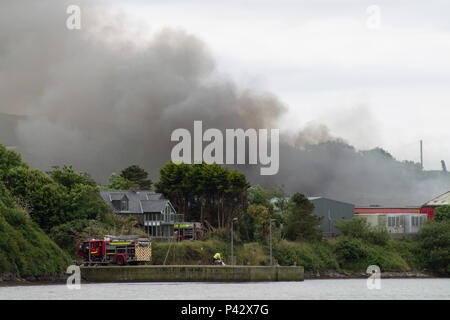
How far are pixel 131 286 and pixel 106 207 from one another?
3291 cm

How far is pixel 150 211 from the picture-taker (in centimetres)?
13550

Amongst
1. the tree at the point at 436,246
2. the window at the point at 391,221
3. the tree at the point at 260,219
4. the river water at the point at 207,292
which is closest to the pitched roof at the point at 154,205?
the tree at the point at 260,219

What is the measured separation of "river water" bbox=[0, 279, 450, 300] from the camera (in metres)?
77.9

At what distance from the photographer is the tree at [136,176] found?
182 meters

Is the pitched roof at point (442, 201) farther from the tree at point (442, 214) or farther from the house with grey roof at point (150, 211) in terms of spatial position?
the house with grey roof at point (150, 211)

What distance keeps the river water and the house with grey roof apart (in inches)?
1397

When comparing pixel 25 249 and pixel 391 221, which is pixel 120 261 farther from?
pixel 391 221

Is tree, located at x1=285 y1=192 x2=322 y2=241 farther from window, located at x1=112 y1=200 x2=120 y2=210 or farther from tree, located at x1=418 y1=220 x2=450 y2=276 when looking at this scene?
window, located at x1=112 y1=200 x2=120 y2=210

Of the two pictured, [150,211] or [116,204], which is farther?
[116,204]

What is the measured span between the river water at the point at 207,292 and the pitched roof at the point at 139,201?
121 ft

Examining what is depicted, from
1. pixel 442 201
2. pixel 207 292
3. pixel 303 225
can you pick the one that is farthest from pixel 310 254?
pixel 207 292

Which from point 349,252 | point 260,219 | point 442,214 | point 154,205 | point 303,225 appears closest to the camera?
point 154,205

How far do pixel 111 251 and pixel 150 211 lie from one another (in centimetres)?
3206
